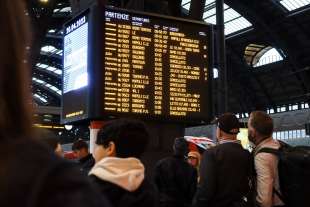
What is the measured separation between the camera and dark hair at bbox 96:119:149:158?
2.67 metres

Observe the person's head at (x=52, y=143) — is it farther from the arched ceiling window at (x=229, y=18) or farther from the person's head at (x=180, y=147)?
the arched ceiling window at (x=229, y=18)

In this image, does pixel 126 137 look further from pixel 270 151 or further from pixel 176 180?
pixel 176 180

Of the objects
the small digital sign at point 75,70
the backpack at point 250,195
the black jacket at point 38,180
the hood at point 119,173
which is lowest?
the backpack at point 250,195

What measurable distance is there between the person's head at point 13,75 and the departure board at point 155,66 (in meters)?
5.00

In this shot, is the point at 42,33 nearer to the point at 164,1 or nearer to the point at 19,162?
the point at 164,1

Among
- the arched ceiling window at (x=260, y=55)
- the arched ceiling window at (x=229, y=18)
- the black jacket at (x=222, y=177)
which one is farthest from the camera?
the arched ceiling window at (x=260, y=55)

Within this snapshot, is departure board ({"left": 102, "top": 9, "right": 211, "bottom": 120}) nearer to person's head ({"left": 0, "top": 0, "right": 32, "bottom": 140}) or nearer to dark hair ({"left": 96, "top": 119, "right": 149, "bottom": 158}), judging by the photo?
dark hair ({"left": 96, "top": 119, "right": 149, "bottom": 158})

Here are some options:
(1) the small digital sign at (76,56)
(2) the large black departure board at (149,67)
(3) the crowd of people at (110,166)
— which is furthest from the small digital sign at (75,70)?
(3) the crowd of people at (110,166)

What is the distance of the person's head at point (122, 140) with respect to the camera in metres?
2.67

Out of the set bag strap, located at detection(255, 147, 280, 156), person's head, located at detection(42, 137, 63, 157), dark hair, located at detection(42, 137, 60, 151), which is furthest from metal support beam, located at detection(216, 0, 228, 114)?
dark hair, located at detection(42, 137, 60, 151)

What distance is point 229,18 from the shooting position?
30.0m

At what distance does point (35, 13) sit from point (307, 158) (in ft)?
29.1

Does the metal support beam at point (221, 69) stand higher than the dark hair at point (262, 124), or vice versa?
the metal support beam at point (221, 69)

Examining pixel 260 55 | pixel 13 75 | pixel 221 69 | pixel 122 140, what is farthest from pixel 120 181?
pixel 260 55
